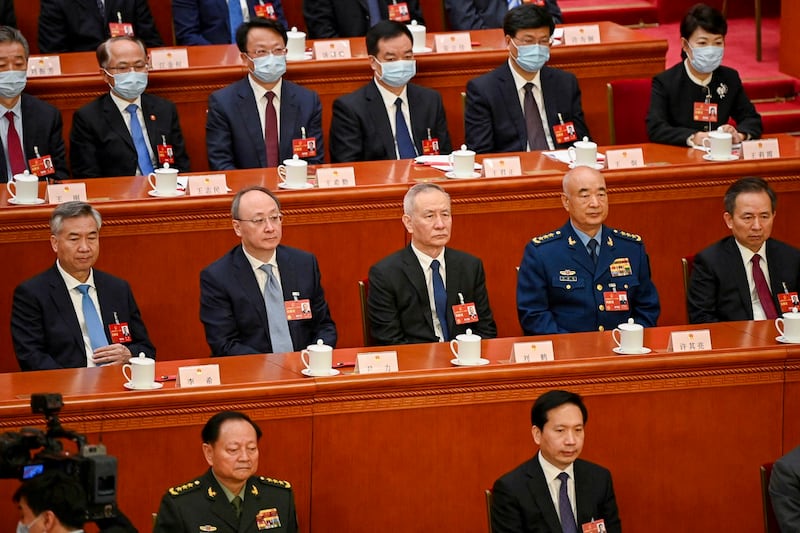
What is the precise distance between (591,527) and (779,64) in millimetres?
4317

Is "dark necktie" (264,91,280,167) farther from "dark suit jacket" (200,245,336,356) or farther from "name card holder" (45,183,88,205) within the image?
"dark suit jacket" (200,245,336,356)

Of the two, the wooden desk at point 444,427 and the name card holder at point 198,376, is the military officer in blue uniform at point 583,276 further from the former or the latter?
the name card holder at point 198,376

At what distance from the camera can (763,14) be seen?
8.80 m

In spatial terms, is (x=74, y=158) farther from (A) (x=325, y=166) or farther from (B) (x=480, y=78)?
(B) (x=480, y=78)

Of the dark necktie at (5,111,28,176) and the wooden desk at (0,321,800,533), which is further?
the dark necktie at (5,111,28,176)

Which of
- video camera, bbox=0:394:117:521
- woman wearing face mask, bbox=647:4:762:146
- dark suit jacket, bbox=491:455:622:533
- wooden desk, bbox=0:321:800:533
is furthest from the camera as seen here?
woman wearing face mask, bbox=647:4:762:146

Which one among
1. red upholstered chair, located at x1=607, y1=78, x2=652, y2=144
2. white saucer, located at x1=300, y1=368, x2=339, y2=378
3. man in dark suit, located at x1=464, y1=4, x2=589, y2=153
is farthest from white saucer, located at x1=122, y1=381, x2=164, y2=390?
red upholstered chair, located at x1=607, y1=78, x2=652, y2=144

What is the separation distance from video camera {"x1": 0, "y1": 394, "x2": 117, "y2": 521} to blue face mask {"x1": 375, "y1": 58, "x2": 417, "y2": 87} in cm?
327

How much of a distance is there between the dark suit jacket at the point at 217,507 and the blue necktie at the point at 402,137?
2.53 metres

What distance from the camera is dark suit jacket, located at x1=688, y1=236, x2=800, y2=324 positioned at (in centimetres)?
523

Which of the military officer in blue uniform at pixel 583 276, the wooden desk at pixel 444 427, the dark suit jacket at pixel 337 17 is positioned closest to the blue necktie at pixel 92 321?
the wooden desk at pixel 444 427

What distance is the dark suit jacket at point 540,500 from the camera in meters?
4.06

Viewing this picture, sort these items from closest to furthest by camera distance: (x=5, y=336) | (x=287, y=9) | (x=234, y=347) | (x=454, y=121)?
(x=234, y=347) < (x=5, y=336) < (x=454, y=121) < (x=287, y=9)

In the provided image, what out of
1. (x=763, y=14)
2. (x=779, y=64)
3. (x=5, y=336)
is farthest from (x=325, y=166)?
(x=763, y=14)
